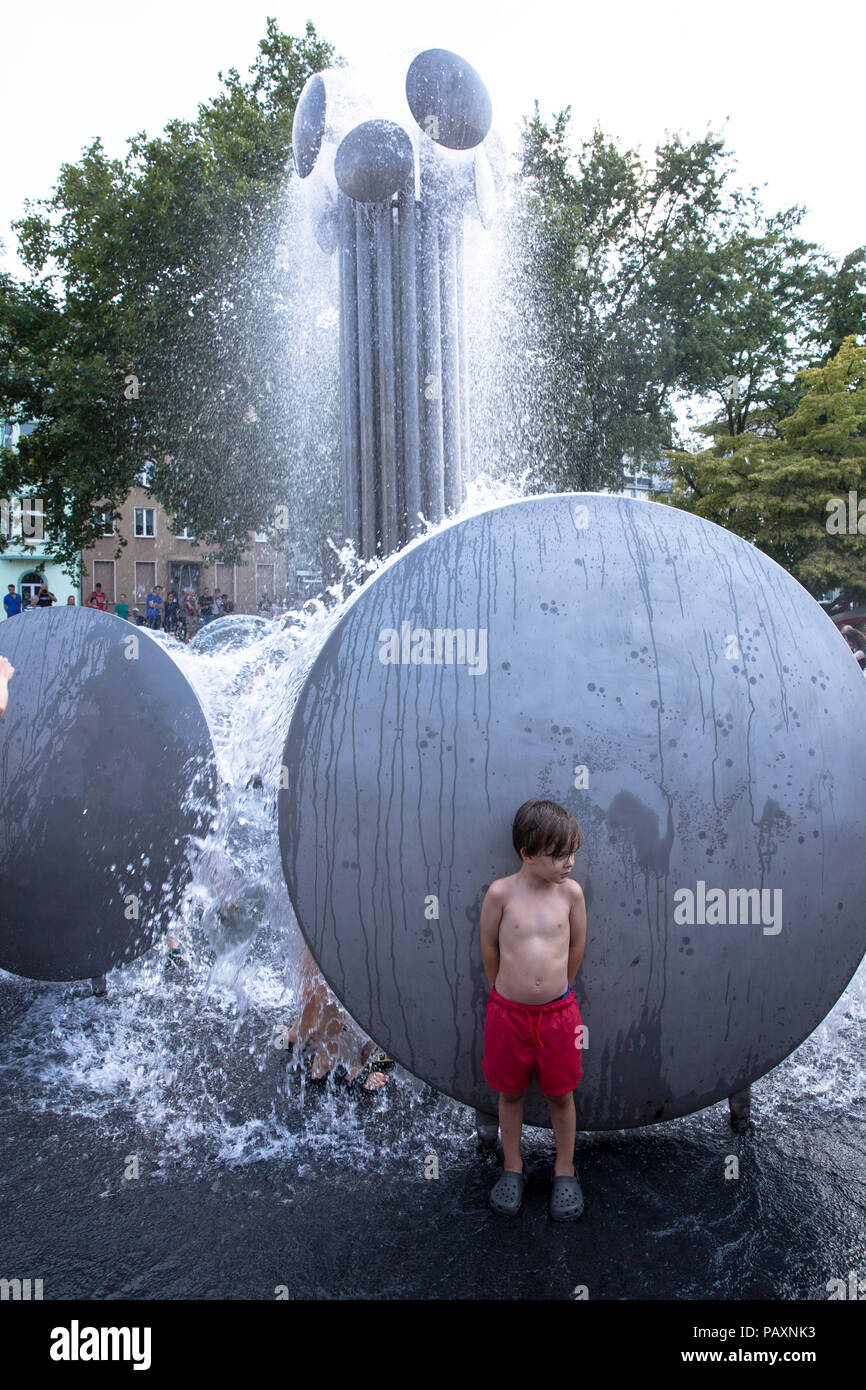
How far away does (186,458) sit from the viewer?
701 inches

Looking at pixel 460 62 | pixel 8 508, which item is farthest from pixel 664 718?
pixel 8 508

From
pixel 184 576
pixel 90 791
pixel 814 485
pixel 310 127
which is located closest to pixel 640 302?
pixel 814 485

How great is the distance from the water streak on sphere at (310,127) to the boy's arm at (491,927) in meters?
4.46

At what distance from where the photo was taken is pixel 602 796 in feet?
8.28

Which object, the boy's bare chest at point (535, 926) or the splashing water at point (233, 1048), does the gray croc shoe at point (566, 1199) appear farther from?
the boy's bare chest at point (535, 926)

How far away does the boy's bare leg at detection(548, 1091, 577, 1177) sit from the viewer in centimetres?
267

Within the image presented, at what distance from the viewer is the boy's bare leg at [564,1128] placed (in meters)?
2.67

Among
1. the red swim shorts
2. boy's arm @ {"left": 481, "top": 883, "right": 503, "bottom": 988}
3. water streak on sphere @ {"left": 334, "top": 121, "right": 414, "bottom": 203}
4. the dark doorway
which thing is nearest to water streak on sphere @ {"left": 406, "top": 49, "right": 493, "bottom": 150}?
water streak on sphere @ {"left": 334, "top": 121, "right": 414, "bottom": 203}

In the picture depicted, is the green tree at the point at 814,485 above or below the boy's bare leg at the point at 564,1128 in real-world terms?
above

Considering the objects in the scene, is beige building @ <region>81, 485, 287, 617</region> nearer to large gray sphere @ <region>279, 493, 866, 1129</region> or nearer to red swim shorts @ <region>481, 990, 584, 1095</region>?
large gray sphere @ <region>279, 493, 866, 1129</region>

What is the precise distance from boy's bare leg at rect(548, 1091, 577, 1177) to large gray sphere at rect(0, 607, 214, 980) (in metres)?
2.12

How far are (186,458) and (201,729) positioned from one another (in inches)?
578

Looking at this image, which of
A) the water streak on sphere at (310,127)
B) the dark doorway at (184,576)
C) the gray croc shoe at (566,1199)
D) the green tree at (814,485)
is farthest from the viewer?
the dark doorway at (184,576)

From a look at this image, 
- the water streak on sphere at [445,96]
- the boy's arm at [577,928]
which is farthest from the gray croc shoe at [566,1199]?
the water streak on sphere at [445,96]
